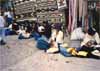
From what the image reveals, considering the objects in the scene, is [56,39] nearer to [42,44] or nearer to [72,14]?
[42,44]

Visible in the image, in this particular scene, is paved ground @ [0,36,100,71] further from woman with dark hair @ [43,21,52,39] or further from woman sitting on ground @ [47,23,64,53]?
woman with dark hair @ [43,21,52,39]

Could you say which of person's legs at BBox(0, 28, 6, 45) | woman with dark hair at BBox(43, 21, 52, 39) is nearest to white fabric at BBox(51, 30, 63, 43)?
woman with dark hair at BBox(43, 21, 52, 39)

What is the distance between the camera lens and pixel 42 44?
5.94 metres

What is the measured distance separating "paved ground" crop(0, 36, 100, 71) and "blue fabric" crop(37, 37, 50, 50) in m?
0.12

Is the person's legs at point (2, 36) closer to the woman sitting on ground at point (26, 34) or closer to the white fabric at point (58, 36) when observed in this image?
the woman sitting on ground at point (26, 34)

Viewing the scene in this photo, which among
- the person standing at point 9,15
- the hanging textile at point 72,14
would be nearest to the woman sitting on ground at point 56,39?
the hanging textile at point 72,14

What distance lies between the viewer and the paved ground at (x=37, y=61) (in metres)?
4.77

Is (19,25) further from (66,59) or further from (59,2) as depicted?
(66,59)

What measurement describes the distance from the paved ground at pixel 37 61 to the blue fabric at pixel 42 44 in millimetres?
116

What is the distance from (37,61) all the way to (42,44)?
783 mm

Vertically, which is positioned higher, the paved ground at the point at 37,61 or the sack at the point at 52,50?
the sack at the point at 52,50

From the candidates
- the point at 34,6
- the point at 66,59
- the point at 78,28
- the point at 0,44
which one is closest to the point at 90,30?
the point at 78,28

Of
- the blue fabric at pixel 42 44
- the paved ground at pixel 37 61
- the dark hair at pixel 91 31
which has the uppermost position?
the dark hair at pixel 91 31

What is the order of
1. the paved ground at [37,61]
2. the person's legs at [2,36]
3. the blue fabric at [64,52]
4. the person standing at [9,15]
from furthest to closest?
the person standing at [9,15] → the person's legs at [2,36] → the blue fabric at [64,52] → the paved ground at [37,61]
